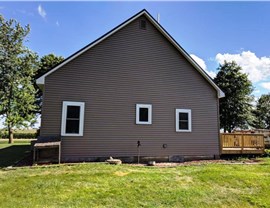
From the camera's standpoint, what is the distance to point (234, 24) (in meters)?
14.9

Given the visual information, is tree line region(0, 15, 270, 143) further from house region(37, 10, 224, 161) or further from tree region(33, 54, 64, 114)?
house region(37, 10, 224, 161)

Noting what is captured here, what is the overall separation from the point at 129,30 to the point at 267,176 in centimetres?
877

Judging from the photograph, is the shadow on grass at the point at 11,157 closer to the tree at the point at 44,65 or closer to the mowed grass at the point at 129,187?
the mowed grass at the point at 129,187

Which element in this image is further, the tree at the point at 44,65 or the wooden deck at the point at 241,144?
the tree at the point at 44,65

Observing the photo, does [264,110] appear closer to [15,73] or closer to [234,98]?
[234,98]

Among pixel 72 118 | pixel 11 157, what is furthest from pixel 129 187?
pixel 11 157

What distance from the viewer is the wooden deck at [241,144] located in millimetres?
12758

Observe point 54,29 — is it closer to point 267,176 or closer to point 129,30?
point 129,30

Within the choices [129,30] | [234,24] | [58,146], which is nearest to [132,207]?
[58,146]

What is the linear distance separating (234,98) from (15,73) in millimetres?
26314

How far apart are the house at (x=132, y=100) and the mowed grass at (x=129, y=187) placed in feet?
7.08

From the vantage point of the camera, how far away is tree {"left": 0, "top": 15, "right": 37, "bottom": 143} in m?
26.1

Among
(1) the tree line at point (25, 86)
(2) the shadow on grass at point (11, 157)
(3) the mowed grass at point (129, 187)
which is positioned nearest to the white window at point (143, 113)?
(3) the mowed grass at point (129, 187)

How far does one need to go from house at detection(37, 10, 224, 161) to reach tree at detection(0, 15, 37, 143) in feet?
55.5
